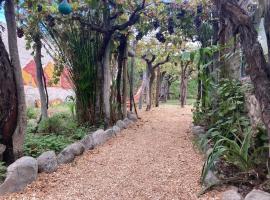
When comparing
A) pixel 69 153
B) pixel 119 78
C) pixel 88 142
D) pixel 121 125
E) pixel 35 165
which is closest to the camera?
pixel 35 165

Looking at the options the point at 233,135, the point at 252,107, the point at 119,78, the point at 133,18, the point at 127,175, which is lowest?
the point at 127,175

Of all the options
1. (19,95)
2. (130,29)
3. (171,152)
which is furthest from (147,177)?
(130,29)

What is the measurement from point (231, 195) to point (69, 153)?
1.60 meters

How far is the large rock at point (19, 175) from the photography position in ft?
7.06

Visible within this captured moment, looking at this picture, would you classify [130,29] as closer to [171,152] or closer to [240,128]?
[171,152]

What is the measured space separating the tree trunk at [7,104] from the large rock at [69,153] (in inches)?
16.9

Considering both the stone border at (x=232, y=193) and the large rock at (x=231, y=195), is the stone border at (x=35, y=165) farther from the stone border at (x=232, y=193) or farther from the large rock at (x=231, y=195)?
the large rock at (x=231, y=195)

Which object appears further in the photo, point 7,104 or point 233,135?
point 233,135

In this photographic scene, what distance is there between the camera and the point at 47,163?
2625 mm

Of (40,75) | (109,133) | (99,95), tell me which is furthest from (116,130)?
(40,75)

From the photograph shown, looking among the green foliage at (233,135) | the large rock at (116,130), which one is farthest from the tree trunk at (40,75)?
the green foliage at (233,135)

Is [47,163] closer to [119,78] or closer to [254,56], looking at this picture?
[254,56]

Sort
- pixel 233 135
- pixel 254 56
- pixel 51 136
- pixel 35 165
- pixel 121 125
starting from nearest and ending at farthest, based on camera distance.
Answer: pixel 254 56 < pixel 35 165 < pixel 233 135 < pixel 51 136 < pixel 121 125

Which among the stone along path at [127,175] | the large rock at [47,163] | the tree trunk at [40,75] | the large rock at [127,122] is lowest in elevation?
the stone along path at [127,175]
